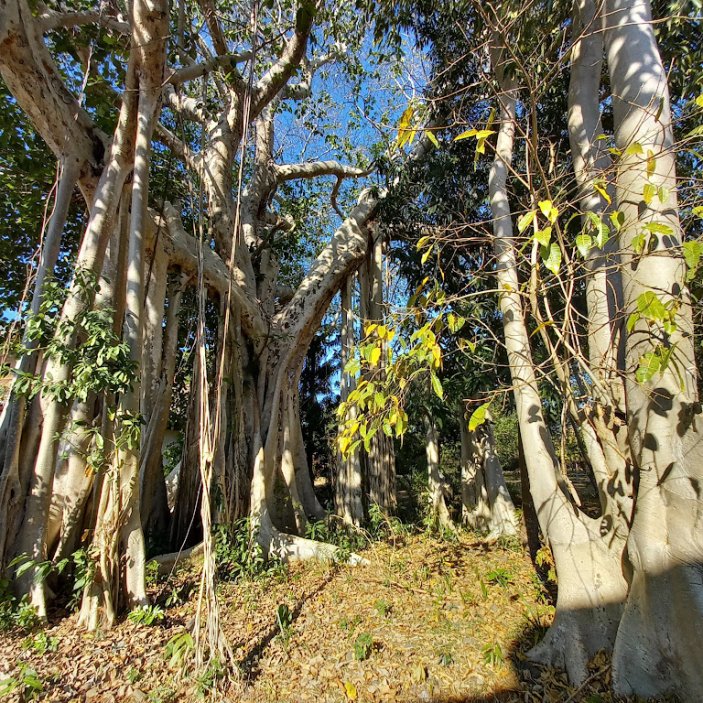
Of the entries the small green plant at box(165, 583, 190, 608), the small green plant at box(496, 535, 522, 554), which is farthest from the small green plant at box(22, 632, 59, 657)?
the small green plant at box(496, 535, 522, 554)

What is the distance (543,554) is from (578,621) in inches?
56.8

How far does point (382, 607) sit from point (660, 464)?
2241 mm

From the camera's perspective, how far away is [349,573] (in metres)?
4.05

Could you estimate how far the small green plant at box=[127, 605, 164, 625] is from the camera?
2.82 metres

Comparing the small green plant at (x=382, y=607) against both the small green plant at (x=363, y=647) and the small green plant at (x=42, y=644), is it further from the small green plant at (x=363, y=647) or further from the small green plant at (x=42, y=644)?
the small green plant at (x=42, y=644)

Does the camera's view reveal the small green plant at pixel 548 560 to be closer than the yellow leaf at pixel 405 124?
No

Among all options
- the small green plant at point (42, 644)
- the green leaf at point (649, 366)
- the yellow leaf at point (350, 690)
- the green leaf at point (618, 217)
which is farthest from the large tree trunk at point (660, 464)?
the small green plant at point (42, 644)

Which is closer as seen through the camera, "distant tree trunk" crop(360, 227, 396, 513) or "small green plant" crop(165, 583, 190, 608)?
"small green plant" crop(165, 583, 190, 608)

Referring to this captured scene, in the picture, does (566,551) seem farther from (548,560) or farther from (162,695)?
(162,695)

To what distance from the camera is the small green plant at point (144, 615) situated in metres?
2.82

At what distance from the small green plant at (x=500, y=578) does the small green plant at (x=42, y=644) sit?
10.3 feet

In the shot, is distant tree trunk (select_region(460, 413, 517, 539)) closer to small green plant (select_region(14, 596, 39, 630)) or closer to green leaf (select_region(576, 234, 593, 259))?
green leaf (select_region(576, 234, 593, 259))

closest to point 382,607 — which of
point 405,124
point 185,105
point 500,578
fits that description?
point 500,578

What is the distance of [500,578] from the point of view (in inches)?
145
